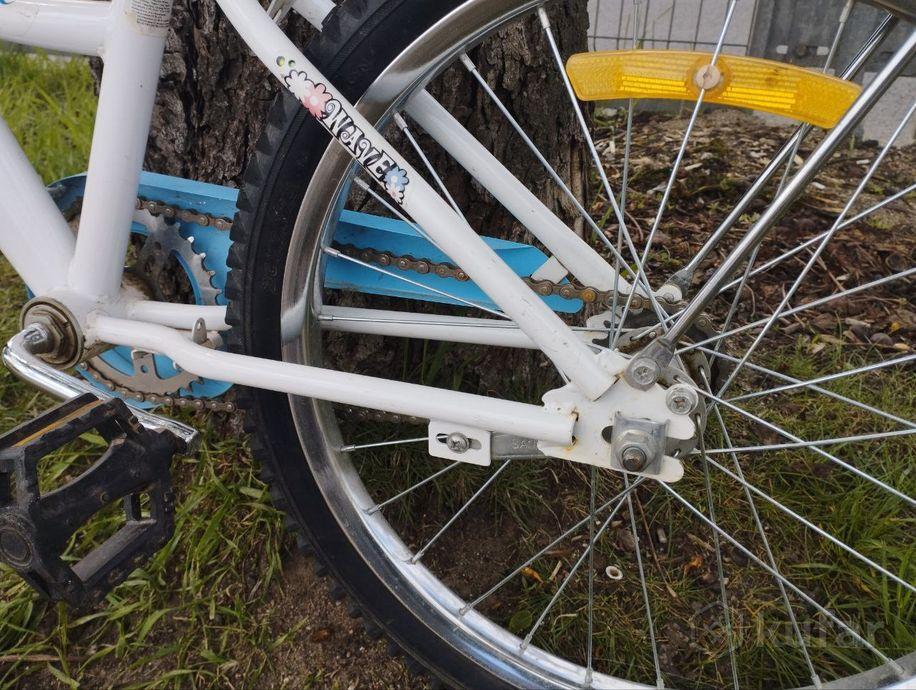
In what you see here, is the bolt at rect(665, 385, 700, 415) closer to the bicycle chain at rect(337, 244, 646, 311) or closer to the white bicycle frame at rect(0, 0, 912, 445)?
the white bicycle frame at rect(0, 0, 912, 445)

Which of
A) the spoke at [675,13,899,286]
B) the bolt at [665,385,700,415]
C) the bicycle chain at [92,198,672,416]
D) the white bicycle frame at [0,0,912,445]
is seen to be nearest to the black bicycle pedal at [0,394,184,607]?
the white bicycle frame at [0,0,912,445]

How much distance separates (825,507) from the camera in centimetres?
157

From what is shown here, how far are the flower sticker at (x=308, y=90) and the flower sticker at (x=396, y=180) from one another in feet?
0.39

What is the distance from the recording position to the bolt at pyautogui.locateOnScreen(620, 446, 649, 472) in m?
1.02

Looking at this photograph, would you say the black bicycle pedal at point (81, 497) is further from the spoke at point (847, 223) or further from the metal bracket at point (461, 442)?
the spoke at point (847, 223)

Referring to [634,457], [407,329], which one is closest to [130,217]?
[407,329]

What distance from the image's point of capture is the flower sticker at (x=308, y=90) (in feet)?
3.29

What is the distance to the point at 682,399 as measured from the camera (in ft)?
3.32

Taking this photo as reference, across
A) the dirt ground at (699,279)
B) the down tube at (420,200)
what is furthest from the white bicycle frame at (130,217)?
the dirt ground at (699,279)

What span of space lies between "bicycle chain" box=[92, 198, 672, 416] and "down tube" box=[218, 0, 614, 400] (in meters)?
0.27

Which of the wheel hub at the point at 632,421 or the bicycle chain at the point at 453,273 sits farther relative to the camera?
the bicycle chain at the point at 453,273

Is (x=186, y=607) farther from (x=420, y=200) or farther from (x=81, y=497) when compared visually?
(x=420, y=200)

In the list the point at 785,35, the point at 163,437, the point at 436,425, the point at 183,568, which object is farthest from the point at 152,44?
the point at 785,35

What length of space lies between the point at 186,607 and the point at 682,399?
1097 millimetres
